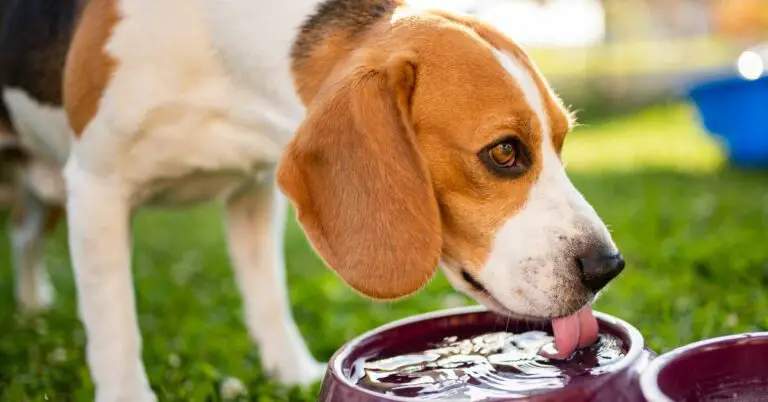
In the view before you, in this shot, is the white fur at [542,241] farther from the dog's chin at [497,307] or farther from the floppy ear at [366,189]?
the floppy ear at [366,189]

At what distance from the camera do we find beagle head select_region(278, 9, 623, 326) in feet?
8.28

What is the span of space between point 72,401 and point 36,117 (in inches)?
43.9

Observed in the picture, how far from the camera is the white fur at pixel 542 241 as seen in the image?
2.51 meters

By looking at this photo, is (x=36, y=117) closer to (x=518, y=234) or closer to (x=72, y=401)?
(x=72, y=401)

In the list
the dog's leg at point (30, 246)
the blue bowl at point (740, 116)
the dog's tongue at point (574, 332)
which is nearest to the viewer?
the dog's tongue at point (574, 332)

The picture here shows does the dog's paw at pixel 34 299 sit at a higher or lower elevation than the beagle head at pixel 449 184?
lower

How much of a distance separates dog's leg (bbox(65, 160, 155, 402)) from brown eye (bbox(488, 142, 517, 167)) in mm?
1331

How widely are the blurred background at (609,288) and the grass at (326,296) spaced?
11 mm

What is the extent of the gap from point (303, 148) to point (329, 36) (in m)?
0.54

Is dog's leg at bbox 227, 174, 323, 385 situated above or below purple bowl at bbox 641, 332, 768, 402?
below

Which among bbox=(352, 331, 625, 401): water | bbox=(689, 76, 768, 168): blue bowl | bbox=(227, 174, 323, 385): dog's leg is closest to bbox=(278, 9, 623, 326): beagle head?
bbox=(352, 331, 625, 401): water

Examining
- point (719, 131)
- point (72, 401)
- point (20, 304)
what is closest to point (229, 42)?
point (72, 401)

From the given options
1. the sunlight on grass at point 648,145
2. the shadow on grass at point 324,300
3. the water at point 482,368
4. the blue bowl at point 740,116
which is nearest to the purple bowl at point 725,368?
the water at point 482,368

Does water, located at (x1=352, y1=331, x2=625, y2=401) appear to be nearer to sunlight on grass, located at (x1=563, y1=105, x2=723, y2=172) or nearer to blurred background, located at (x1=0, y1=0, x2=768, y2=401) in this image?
blurred background, located at (x1=0, y1=0, x2=768, y2=401)
